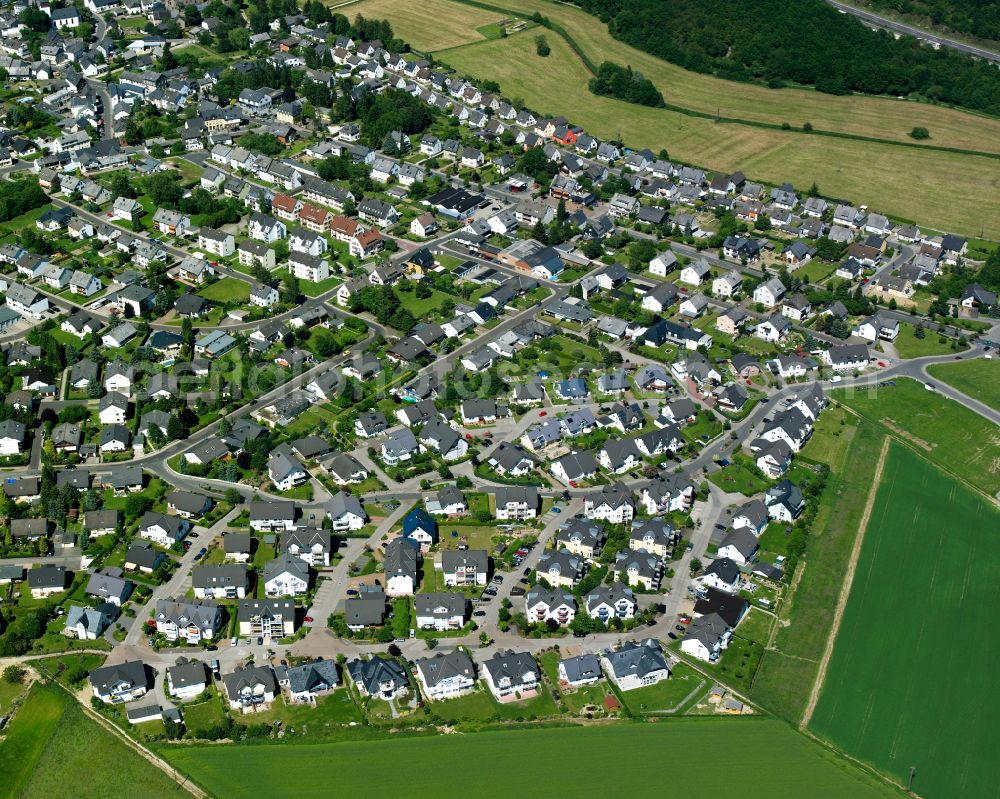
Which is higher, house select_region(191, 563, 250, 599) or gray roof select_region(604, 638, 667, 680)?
gray roof select_region(604, 638, 667, 680)

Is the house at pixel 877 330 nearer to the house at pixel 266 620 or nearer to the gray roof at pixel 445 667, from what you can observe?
the gray roof at pixel 445 667

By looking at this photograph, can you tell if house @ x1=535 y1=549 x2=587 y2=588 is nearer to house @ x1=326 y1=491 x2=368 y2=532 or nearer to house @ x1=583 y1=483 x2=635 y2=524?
house @ x1=583 y1=483 x2=635 y2=524

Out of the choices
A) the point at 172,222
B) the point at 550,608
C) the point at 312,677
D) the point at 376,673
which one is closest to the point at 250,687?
the point at 312,677

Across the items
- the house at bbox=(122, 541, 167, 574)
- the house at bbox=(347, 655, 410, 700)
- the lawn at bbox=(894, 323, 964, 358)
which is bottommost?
the house at bbox=(122, 541, 167, 574)

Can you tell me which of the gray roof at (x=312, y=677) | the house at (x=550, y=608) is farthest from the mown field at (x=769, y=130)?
the gray roof at (x=312, y=677)

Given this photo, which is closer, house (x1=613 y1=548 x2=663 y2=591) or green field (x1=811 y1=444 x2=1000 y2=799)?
green field (x1=811 y1=444 x2=1000 y2=799)

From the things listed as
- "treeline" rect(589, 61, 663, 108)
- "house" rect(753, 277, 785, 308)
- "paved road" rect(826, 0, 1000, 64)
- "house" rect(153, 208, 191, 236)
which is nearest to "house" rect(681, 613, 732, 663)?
Answer: "house" rect(753, 277, 785, 308)

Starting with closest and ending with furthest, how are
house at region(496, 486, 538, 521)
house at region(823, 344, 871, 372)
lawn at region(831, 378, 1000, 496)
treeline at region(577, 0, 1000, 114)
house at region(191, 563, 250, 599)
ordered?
house at region(191, 563, 250, 599)
house at region(496, 486, 538, 521)
lawn at region(831, 378, 1000, 496)
house at region(823, 344, 871, 372)
treeline at region(577, 0, 1000, 114)
